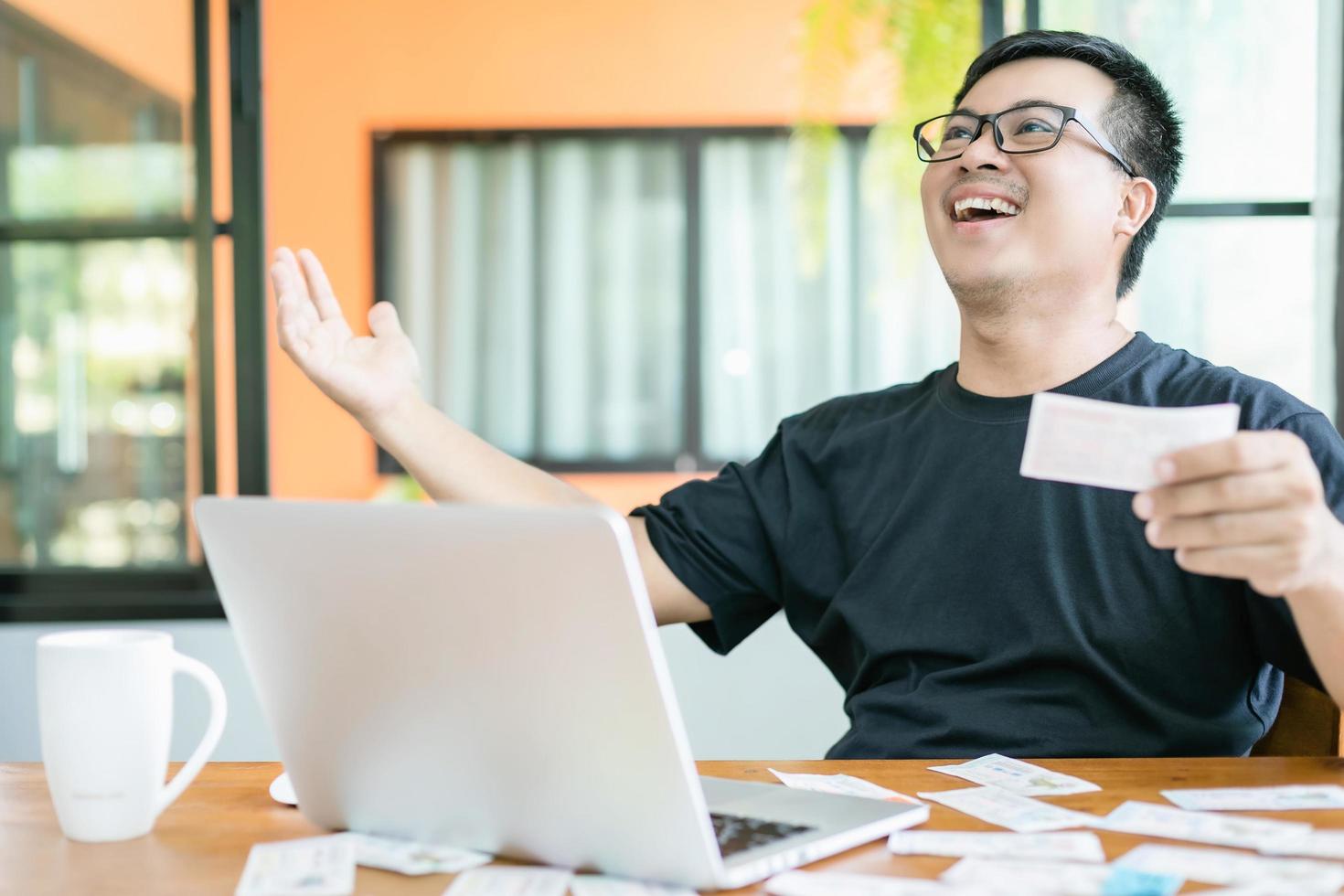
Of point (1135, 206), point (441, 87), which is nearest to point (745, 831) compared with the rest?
point (1135, 206)

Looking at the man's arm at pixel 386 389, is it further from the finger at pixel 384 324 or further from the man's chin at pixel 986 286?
the man's chin at pixel 986 286

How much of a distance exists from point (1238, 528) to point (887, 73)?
10.2ft

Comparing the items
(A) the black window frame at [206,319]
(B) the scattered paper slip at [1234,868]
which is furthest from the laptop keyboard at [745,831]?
(A) the black window frame at [206,319]

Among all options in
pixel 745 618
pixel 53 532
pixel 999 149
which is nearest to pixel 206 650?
pixel 53 532

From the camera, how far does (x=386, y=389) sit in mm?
1340

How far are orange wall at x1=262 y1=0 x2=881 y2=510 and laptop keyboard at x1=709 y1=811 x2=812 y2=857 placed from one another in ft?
14.5

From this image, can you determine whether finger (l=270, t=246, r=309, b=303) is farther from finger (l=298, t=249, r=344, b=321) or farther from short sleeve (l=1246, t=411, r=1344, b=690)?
short sleeve (l=1246, t=411, r=1344, b=690)

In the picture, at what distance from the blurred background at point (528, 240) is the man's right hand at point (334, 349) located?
1.25 m

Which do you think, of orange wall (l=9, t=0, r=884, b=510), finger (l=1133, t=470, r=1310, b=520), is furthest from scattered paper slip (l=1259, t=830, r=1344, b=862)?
orange wall (l=9, t=0, r=884, b=510)

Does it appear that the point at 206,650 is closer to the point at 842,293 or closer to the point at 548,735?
the point at 548,735

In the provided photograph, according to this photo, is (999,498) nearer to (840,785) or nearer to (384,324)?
(840,785)

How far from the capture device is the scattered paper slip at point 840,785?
0.98m

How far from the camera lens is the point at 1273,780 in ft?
3.39

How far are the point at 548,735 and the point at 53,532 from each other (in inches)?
94.7
